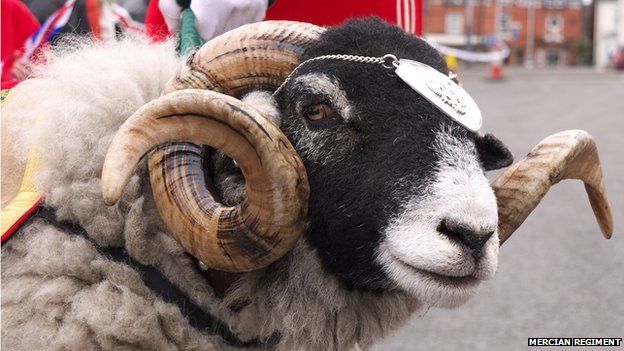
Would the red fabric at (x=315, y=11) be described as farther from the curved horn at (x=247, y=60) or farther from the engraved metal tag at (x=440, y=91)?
the engraved metal tag at (x=440, y=91)

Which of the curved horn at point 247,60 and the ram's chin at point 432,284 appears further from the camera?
the curved horn at point 247,60

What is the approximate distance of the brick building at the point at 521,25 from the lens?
57312 millimetres

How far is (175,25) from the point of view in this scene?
8.66 feet

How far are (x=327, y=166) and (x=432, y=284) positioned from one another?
0.38 meters

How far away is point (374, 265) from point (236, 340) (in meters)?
0.47

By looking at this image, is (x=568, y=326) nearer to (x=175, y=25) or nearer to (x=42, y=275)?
(x=175, y=25)

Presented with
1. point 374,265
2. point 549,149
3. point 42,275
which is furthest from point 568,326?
point 42,275

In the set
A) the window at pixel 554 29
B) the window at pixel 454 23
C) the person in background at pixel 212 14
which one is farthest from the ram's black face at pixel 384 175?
the window at pixel 554 29

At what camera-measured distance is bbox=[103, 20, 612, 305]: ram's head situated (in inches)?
70.9

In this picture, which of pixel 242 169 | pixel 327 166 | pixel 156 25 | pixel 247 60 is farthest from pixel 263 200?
pixel 156 25

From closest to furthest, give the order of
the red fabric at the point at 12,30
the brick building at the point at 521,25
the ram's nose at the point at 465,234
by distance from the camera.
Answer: the ram's nose at the point at 465,234
the red fabric at the point at 12,30
the brick building at the point at 521,25

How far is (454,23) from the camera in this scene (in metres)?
58.6

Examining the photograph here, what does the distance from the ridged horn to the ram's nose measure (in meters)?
0.37

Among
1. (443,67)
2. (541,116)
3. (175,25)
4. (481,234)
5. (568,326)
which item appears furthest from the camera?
(541,116)
